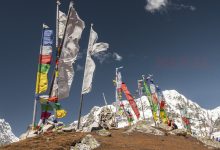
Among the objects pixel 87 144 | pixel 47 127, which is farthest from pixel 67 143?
pixel 47 127

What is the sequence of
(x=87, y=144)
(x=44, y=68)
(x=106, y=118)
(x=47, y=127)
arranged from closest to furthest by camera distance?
(x=87, y=144)
(x=44, y=68)
(x=47, y=127)
(x=106, y=118)

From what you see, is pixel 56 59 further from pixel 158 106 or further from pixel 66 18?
pixel 158 106

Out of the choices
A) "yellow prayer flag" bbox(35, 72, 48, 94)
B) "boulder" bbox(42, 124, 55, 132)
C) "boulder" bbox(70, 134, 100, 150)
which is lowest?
"boulder" bbox(70, 134, 100, 150)

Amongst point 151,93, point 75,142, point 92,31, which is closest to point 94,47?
point 92,31

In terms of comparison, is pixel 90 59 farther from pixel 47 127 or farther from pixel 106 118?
pixel 106 118

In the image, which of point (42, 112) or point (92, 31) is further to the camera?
point (92, 31)

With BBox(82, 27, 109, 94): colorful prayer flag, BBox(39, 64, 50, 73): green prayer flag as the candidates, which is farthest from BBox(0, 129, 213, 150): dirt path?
BBox(39, 64, 50, 73): green prayer flag

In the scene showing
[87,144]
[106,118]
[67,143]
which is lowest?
[87,144]

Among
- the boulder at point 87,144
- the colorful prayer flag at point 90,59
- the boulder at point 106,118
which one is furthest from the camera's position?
the boulder at point 106,118

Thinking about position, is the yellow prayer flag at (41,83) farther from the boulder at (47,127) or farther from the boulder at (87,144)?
the boulder at (87,144)

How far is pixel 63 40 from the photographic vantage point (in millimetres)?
30312

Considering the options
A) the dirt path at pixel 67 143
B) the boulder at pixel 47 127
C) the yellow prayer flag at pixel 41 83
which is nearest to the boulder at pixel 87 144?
the dirt path at pixel 67 143

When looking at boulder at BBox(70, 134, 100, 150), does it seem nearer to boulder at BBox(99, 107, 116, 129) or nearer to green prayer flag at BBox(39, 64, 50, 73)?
green prayer flag at BBox(39, 64, 50, 73)

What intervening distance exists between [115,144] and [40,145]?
685 cm
